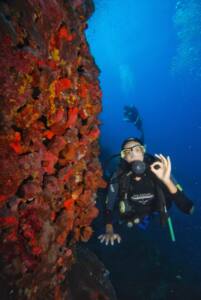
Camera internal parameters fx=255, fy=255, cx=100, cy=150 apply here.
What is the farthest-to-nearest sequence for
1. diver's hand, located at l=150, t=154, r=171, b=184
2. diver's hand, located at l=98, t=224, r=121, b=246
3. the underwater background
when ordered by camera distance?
the underwater background → diver's hand, located at l=98, t=224, r=121, b=246 → diver's hand, located at l=150, t=154, r=171, b=184

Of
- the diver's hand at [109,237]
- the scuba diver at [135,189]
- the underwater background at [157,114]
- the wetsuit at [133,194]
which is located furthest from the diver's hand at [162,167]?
the diver's hand at [109,237]

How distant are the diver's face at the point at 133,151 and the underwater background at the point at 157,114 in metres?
0.88

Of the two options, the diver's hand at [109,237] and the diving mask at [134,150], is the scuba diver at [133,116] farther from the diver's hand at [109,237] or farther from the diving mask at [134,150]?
the diver's hand at [109,237]

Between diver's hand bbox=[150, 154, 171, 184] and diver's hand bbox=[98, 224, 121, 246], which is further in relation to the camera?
diver's hand bbox=[98, 224, 121, 246]

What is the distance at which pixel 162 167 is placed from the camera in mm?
4141

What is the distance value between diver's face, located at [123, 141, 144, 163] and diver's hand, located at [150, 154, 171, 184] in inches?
28.3

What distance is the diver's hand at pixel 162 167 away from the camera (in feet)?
13.5

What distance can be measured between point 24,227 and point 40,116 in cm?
112

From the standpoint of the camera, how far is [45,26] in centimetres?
259

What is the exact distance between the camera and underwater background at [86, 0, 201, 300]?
8.36m

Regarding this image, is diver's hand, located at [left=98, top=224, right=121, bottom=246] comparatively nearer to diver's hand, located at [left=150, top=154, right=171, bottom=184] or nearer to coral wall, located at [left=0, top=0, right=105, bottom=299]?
coral wall, located at [left=0, top=0, right=105, bottom=299]

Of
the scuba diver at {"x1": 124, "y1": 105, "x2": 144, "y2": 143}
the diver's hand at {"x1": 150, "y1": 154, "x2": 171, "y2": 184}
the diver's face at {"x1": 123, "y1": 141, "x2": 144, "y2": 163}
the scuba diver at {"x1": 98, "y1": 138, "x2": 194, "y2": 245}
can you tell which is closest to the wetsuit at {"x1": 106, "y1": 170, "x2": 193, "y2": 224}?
the scuba diver at {"x1": 98, "y1": 138, "x2": 194, "y2": 245}

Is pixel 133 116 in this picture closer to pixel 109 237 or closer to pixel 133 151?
pixel 133 151

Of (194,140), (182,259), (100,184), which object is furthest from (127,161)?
(194,140)
